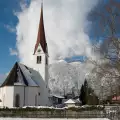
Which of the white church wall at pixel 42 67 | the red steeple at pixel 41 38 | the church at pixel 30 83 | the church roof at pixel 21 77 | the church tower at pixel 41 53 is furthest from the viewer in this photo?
the red steeple at pixel 41 38

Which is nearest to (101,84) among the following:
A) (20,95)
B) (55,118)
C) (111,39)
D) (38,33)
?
(111,39)

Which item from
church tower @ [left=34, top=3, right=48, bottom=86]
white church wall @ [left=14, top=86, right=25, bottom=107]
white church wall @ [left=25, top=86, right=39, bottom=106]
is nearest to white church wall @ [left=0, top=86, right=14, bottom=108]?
white church wall @ [left=14, top=86, right=25, bottom=107]

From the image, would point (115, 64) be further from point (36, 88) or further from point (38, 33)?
point (38, 33)

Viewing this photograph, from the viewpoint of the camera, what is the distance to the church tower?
58162 mm

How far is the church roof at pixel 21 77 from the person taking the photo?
48.9 metres

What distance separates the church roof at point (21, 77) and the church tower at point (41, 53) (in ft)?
5.82

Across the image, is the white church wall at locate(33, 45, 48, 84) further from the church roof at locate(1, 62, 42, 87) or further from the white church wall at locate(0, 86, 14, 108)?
the white church wall at locate(0, 86, 14, 108)

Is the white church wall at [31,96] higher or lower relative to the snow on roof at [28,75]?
lower

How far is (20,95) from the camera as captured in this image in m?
48.8

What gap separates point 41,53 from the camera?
194ft

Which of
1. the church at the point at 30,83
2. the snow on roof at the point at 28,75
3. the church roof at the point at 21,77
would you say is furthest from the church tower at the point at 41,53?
the snow on roof at the point at 28,75

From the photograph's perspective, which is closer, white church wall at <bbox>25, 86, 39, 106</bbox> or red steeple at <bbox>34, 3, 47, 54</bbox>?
white church wall at <bbox>25, 86, 39, 106</bbox>

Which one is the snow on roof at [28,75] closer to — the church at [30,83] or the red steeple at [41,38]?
the church at [30,83]

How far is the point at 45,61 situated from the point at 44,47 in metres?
3.57
